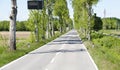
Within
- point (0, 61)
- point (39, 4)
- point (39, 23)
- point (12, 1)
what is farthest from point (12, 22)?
point (39, 23)

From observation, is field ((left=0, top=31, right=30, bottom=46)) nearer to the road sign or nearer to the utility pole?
the utility pole

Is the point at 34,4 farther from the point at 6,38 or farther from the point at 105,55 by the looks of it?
the point at 105,55

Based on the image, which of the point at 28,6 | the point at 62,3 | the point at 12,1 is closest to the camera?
the point at 12,1

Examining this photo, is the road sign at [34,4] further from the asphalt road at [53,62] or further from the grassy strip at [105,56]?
the asphalt road at [53,62]

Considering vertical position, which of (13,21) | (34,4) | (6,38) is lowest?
(6,38)

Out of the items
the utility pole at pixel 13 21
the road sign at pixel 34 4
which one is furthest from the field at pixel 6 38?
the road sign at pixel 34 4

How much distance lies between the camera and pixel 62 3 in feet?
327

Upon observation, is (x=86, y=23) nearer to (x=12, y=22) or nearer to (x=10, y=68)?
(x=12, y=22)

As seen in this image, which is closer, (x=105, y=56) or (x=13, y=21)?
(x=105, y=56)

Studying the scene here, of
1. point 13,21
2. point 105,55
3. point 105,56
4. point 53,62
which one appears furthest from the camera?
point 13,21

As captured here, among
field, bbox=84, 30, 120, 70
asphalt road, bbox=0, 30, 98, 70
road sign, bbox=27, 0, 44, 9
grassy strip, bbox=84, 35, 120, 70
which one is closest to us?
grassy strip, bbox=84, 35, 120, 70

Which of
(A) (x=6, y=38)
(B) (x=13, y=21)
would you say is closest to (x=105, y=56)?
(A) (x=6, y=38)

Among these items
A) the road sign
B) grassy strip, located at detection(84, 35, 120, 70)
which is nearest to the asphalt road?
grassy strip, located at detection(84, 35, 120, 70)

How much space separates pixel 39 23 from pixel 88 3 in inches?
354
